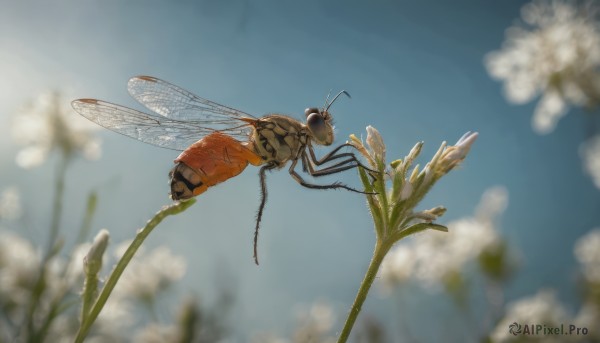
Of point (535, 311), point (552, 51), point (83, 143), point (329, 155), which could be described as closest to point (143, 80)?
point (329, 155)

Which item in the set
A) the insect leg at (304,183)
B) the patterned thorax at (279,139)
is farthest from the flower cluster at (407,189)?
the patterned thorax at (279,139)

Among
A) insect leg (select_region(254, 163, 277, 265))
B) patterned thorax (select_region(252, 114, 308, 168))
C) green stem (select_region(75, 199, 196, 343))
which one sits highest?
patterned thorax (select_region(252, 114, 308, 168))

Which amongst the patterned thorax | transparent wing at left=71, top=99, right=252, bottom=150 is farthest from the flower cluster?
transparent wing at left=71, top=99, right=252, bottom=150

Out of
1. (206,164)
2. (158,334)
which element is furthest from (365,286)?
(158,334)

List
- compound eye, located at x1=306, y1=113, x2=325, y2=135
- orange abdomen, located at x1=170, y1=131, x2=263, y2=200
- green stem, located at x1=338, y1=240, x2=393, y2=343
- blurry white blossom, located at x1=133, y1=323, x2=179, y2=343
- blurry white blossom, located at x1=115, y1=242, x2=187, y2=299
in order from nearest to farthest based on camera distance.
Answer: green stem, located at x1=338, y1=240, x2=393, y2=343, orange abdomen, located at x1=170, y1=131, x2=263, y2=200, compound eye, located at x1=306, y1=113, x2=325, y2=135, blurry white blossom, located at x1=133, y1=323, x2=179, y2=343, blurry white blossom, located at x1=115, y1=242, x2=187, y2=299

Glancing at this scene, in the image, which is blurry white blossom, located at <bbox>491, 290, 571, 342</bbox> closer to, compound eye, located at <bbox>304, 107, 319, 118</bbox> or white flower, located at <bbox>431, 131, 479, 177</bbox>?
compound eye, located at <bbox>304, 107, 319, 118</bbox>

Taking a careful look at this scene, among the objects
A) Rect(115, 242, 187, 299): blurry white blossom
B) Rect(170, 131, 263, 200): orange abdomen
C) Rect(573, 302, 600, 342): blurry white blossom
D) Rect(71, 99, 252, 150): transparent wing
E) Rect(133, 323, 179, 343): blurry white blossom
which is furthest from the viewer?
Rect(115, 242, 187, 299): blurry white blossom

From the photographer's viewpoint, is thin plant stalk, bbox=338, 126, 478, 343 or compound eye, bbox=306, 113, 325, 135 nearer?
thin plant stalk, bbox=338, 126, 478, 343

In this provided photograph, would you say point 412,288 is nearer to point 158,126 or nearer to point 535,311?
point 535,311
